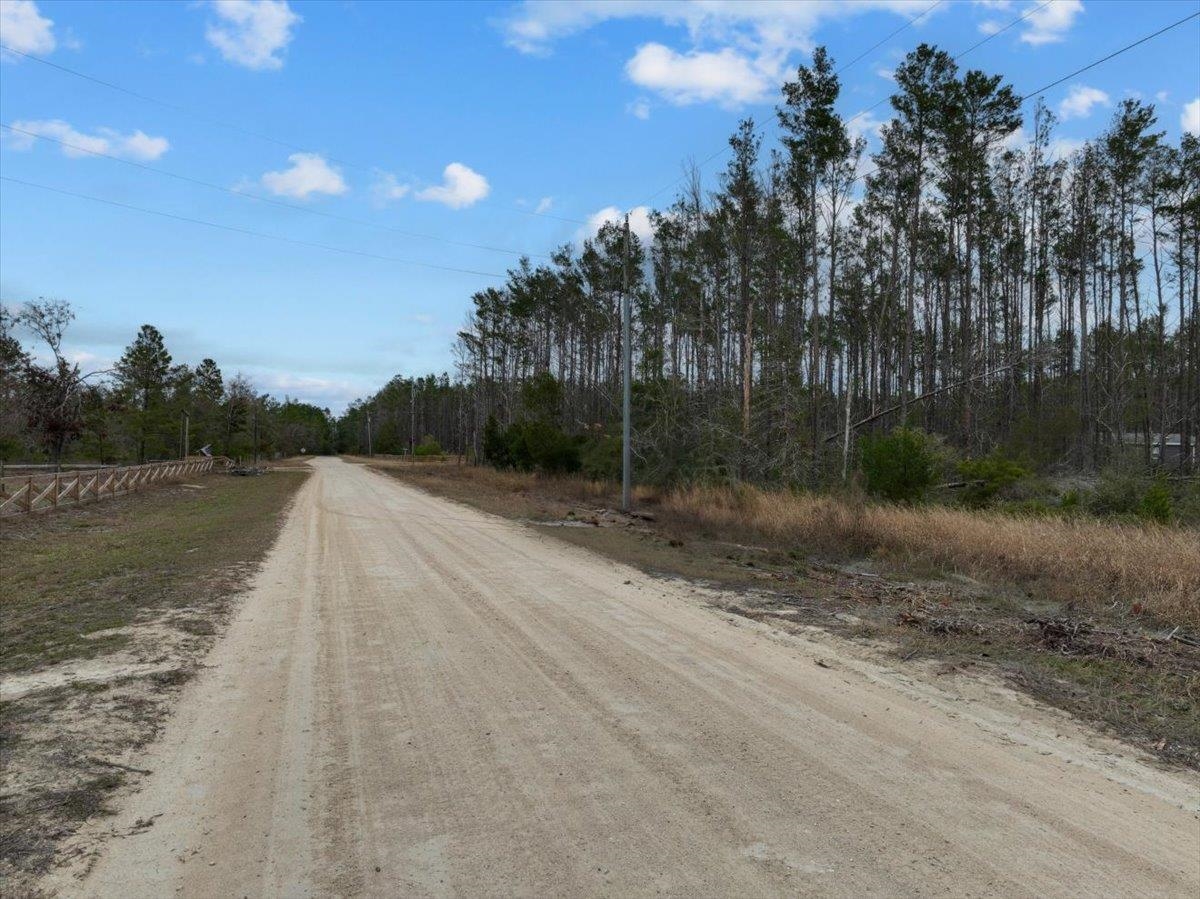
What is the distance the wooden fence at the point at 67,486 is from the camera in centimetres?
1842

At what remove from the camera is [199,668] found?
229 inches

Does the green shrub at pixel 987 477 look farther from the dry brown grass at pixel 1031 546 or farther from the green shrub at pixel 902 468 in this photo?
the dry brown grass at pixel 1031 546

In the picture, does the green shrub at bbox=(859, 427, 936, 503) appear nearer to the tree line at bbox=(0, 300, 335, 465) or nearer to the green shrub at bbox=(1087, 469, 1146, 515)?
the green shrub at bbox=(1087, 469, 1146, 515)

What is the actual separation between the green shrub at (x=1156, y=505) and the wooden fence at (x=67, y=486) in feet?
84.0

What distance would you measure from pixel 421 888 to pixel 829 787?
2.08 meters

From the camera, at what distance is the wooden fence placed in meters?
18.4

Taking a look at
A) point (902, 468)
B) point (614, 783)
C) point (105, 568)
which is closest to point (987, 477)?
point (902, 468)

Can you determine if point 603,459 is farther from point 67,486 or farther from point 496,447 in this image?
point 67,486

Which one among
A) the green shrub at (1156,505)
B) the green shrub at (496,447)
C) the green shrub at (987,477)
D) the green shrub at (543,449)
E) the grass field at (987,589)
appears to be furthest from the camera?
the green shrub at (496,447)

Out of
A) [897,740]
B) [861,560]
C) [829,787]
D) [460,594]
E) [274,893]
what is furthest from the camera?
[861,560]

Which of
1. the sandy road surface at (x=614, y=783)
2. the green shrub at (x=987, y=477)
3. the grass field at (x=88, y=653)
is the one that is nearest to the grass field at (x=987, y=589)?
the sandy road surface at (x=614, y=783)

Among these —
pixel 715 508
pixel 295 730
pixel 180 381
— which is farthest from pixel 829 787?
pixel 180 381

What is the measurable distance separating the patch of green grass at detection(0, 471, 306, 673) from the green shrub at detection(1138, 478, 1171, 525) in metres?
17.6

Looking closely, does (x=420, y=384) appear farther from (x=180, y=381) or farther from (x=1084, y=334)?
(x=1084, y=334)
